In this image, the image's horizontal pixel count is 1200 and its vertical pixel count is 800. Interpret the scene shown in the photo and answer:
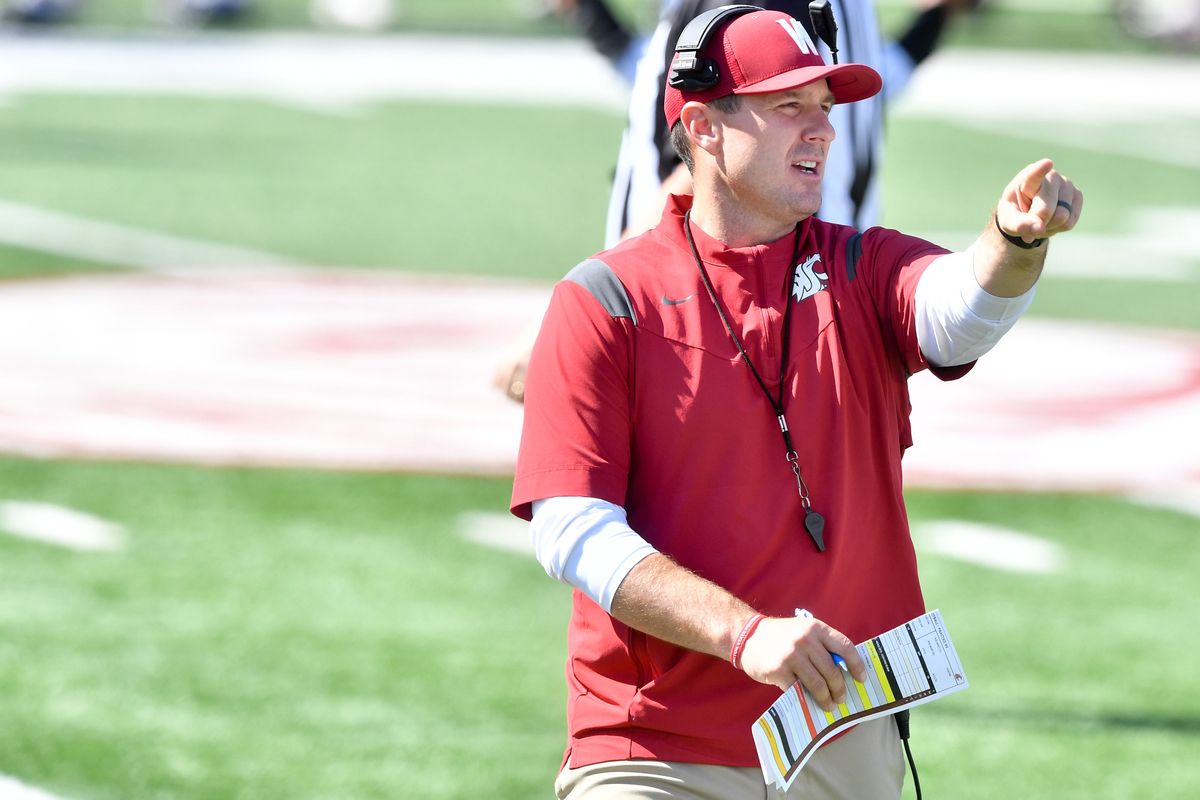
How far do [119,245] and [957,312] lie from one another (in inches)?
478

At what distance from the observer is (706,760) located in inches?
137

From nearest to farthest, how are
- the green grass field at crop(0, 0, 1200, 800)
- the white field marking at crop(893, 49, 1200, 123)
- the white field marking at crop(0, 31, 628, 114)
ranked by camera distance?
1. the green grass field at crop(0, 0, 1200, 800)
2. the white field marking at crop(893, 49, 1200, 123)
3. the white field marking at crop(0, 31, 628, 114)

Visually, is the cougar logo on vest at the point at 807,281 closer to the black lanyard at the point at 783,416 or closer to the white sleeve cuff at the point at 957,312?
the black lanyard at the point at 783,416

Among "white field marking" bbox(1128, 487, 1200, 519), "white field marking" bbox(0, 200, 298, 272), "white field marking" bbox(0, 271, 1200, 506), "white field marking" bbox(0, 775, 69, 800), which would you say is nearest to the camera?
"white field marking" bbox(0, 775, 69, 800)

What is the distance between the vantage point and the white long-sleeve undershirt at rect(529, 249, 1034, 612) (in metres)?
3.35

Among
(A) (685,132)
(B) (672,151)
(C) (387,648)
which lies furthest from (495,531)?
(A) (685,132)

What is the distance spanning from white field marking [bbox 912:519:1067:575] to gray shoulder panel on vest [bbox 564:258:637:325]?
4.78 m

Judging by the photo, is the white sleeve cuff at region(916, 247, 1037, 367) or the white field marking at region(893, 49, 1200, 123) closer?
the white sleeve cuff at region(916, 247, 1037, 367)

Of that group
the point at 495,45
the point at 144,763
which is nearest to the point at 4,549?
the point at 144,763

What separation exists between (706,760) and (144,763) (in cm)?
299

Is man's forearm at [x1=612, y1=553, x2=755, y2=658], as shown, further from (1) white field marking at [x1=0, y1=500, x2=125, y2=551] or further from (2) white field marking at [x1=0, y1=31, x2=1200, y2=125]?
(2) white field marking at [x1=0, y1=31, x2=1200, y2=125]

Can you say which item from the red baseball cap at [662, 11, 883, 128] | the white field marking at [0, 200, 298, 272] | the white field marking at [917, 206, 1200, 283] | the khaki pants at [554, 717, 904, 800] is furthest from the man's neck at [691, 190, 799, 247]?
the white field marking at [917, 206, 1200, 283]

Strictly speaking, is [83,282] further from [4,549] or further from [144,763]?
[144,763]

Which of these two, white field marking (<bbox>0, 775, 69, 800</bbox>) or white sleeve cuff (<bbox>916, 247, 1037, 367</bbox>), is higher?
white sleeve cuff (<bbox>916, 247, 1037, 367</bbox>)
